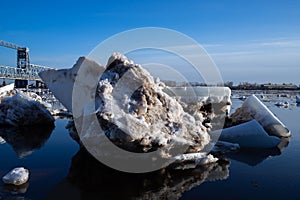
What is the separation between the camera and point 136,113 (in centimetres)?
393

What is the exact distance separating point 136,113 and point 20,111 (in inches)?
205

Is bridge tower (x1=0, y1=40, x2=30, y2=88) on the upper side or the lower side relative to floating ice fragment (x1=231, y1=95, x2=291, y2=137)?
upper

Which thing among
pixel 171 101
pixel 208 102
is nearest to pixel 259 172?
pixel 171 101

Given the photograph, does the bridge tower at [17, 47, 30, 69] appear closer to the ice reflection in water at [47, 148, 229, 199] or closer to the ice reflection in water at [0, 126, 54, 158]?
the ice reflection in water at [0, 126, 54, 158]

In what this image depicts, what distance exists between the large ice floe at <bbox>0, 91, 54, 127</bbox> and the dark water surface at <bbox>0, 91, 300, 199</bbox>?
2.92 metres

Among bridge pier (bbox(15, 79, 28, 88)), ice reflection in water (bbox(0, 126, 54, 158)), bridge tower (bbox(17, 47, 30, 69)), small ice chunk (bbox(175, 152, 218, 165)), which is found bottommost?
ice reflection in water (bbox(0, 126, 54, 158))

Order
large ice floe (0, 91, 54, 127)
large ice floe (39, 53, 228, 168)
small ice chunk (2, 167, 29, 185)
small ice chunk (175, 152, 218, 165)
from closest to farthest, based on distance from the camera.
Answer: small ice chunk (2, 167, 29, 185), large ice floe (39, 53, 228, 168), small ice chunk (175, 152, 218, 165), large ice floe (0, 91, 54, 127)

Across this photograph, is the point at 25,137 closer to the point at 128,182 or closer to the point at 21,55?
the point at 128,182

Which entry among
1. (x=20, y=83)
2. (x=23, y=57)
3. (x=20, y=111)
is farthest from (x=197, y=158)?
(x=23, y=57)

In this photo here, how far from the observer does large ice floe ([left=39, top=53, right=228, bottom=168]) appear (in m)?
3.65

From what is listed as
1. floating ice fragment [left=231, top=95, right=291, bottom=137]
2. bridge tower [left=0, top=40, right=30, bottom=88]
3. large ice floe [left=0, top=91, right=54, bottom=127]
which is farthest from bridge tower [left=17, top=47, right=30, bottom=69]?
floating ice fragment [left=231, top=95, right=291, bottom=137]

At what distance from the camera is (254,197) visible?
3062 millimetres

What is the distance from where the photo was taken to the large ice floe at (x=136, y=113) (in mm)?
3648

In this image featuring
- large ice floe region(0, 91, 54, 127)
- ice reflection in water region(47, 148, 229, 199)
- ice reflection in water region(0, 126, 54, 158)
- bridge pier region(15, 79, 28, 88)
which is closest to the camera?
ice reflection in water region(47, 148, 229, 199)
